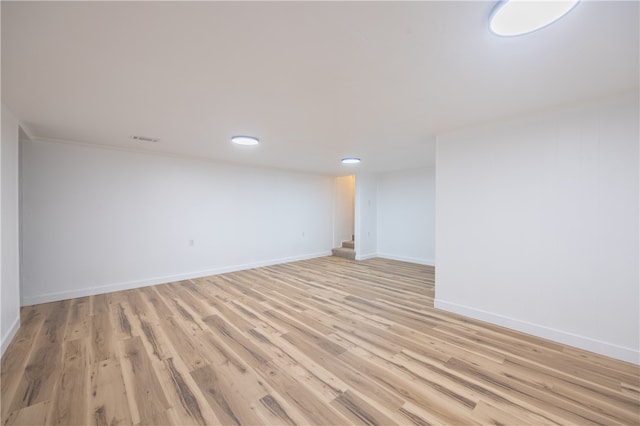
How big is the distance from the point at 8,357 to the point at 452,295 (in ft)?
14.7

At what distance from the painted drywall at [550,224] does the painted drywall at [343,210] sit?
4.37 meters

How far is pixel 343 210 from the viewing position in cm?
772

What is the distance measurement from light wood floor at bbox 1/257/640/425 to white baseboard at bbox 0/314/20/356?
0.06m

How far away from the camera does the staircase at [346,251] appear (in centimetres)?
683

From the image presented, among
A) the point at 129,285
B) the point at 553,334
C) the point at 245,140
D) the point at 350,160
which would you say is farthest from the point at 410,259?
the point at 129,285

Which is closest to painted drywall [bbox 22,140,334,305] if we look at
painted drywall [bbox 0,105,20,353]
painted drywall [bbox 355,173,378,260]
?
painted drywall [bbox 0,105,20,353]

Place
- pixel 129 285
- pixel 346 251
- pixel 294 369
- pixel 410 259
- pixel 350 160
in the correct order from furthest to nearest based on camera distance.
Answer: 1. pixel 346 251
2. pixel 410 259
3. pixel 350 160
4. pixel 129 285
5. pixel 294 369

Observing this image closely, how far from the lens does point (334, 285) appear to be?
14.4 ft

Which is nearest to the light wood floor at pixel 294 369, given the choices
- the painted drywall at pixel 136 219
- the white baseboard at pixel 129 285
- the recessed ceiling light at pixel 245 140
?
the white baseboard at pixel 129 285

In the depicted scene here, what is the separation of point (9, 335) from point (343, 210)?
655cm

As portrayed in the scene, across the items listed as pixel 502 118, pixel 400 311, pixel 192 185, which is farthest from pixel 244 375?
pixel 192 185

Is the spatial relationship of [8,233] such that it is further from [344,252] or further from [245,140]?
[344,252]

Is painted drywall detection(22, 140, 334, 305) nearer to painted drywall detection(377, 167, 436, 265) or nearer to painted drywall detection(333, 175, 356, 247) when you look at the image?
painted drywall detection(333, 175, 356, 247)

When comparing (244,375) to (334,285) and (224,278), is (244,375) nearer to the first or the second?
(334,285)
